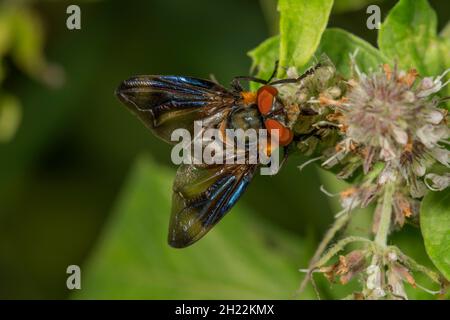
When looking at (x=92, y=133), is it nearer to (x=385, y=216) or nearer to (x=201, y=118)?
(x=201, y=118)

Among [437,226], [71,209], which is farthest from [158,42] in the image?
[437,226]

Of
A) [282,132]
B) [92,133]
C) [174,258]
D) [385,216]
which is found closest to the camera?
[385,216]

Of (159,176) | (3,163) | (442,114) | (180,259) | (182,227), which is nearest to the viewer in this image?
(442,114)

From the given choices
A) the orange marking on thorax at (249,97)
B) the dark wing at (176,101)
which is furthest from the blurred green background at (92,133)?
the orange marking on thorax at (249,97)

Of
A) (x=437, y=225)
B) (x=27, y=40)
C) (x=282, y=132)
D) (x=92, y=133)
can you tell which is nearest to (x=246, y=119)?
(x=282, y=132)

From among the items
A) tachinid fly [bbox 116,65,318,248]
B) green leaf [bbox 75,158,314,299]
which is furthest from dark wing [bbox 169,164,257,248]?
green leaf [bbox 75,158,314,299]

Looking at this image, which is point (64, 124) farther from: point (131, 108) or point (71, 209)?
point (131, 108)

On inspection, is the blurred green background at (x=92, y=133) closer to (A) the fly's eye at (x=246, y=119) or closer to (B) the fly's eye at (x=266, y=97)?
(A) the fly's eye at (x=246, y=119)
